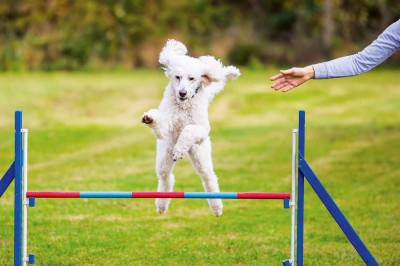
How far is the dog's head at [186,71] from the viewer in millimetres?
5715

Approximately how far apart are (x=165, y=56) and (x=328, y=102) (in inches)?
533

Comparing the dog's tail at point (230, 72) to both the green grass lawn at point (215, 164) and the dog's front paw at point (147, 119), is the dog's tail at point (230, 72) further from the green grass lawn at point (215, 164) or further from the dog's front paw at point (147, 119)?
the green grass lawn at point (215, 164)

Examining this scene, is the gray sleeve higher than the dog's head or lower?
lower

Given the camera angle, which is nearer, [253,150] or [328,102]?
[253,150]

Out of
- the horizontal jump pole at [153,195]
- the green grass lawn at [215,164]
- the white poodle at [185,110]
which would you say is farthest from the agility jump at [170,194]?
the green grass lawn at [215,164]

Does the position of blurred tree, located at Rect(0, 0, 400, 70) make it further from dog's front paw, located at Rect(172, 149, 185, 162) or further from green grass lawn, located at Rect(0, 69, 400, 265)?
dog's front paw, located at Rect(172, 149, 185, 162)

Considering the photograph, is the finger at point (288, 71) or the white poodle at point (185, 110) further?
the white poodle at point (185, 110)

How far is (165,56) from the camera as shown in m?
5.84

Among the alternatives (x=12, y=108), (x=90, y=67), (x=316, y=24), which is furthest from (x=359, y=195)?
(x=316, y=24)

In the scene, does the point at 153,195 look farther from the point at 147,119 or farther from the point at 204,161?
the point at 204,161

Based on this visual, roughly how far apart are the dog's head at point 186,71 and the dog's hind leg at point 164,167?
41 cm

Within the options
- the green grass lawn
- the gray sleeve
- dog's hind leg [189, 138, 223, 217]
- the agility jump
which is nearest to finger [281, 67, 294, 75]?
the gray sleeve

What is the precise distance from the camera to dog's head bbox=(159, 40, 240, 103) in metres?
5.71

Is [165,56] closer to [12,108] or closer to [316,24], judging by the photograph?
[12,108]
